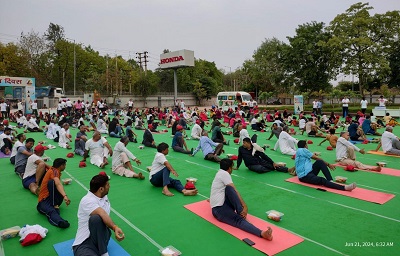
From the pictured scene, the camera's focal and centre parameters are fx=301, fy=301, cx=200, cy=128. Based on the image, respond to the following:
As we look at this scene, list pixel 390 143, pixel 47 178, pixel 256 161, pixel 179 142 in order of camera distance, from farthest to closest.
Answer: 1. pixel 179 142
2. pixel 390 143
3. pixel 256 161
4. pixel 47 178

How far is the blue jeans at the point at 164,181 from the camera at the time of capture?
7.12 m

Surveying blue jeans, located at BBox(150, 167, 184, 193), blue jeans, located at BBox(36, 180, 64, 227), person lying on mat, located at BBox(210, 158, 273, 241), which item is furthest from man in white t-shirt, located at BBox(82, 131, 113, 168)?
person lying on mat, located at BBox(210, 158, 273, 241)

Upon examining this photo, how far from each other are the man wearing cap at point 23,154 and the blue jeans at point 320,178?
23.2ft

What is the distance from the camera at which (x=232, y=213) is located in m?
5.25

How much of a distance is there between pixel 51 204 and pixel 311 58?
3384 cm

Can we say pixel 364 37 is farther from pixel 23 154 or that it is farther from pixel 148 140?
pixel 23 154

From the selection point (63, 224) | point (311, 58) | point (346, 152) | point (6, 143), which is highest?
point (311, 58)

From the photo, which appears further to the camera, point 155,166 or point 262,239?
point 155,166

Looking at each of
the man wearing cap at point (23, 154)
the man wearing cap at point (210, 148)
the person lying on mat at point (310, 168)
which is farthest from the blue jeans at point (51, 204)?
the person lying on mat at point (310, 168)

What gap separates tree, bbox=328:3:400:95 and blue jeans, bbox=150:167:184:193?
29432mm

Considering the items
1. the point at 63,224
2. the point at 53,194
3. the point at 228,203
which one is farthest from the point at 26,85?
the point at 228,203

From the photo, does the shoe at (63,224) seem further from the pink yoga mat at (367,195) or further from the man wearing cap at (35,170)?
the pink yoga mat at (367,195)

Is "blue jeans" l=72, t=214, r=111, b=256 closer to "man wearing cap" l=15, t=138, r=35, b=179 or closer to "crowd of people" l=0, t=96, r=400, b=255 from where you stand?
"crowd of people" l=0, t=96, r=400, b=255

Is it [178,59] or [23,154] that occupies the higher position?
[178,59]
